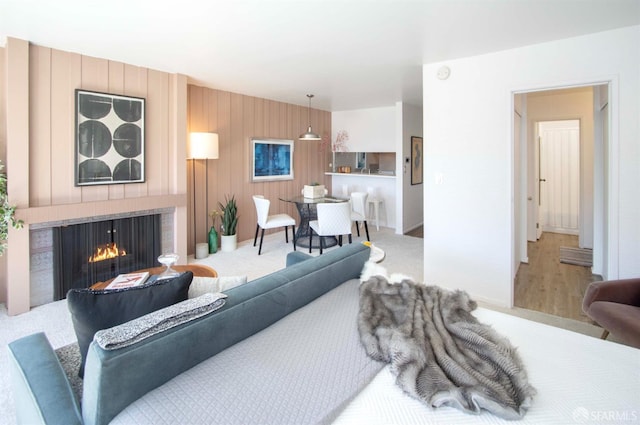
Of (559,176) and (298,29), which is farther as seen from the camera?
(559,176)

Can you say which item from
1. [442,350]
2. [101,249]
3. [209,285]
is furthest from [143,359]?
[101,249]

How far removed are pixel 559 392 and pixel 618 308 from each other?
1524mm

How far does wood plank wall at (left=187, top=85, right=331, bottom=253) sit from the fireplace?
2.79ft

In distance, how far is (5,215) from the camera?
2.86 m

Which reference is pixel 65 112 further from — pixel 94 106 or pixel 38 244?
pixel 38 244

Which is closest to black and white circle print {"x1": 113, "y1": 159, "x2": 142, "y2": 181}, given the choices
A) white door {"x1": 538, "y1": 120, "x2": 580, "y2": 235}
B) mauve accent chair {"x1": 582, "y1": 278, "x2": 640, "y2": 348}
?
mauve accent chair {"x1": 582, "y1": 278, "x2": 640, "y2": 348}

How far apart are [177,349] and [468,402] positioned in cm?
96

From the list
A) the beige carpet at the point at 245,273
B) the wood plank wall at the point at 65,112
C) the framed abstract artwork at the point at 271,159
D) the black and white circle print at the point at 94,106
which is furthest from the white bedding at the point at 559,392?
the framed abstract artwork at the point at 271,159

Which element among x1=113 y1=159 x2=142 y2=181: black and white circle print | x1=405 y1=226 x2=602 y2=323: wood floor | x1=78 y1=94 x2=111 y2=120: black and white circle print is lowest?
x1=405 y1=226 x2=602 y2=323: wood floor

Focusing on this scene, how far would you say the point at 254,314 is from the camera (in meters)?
1.47

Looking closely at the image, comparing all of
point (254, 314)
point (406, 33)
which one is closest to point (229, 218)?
point (406, 33)

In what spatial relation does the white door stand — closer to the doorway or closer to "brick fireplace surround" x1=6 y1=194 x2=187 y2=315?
the doorway

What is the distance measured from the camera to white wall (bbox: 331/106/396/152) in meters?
6.55

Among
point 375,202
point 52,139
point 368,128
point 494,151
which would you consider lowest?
point 375,202
